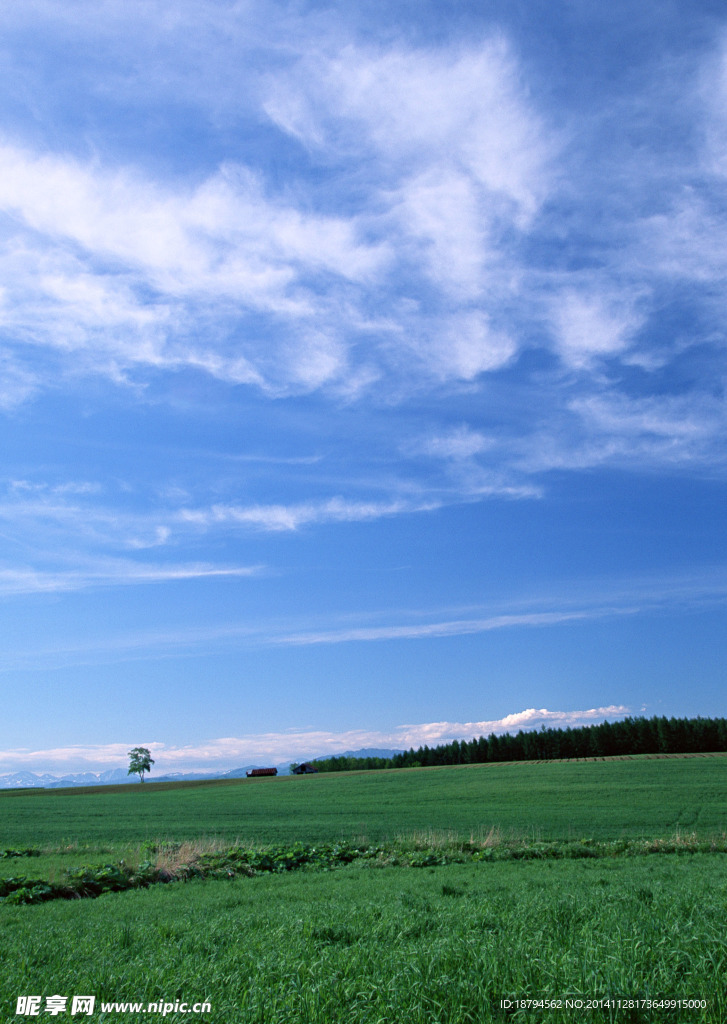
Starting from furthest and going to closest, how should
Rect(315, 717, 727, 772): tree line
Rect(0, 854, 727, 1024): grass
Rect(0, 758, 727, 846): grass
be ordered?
1. Rect(315, 717, 727, 772): tree line
2. Rect(0, 758, 727, 846): grass
3. Rect(0, 854, 727, 1024): grass

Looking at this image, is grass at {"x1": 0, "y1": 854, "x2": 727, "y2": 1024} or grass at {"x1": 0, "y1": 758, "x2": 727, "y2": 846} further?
grass at {"x1": 0, "y1": 758, "x2": 727, "y2": 846}

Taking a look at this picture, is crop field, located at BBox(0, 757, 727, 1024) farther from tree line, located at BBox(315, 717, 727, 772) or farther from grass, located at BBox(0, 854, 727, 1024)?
tree line, located at BBox(315, 717, 727, 772)

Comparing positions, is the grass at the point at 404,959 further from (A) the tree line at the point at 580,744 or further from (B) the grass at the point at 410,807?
(A) the tree line at the point at 580,744

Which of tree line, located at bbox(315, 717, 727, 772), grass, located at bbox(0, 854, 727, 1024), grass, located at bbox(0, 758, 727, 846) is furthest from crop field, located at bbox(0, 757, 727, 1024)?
tree line, located at bbox(315, 717, 727, 772)

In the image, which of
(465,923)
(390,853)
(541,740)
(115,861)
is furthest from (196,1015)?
(541,740)

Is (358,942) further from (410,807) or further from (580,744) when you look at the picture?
(580,744)

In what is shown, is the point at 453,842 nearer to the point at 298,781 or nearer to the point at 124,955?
the point at 124,955

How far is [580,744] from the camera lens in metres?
144

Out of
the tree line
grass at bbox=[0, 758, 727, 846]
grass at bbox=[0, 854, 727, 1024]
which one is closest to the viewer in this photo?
grass at bbox=[0, 854, 727, 1024]

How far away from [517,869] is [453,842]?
24.2ft

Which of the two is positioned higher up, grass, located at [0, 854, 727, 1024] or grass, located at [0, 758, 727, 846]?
grass, located at [0, 854, 727, 1024]

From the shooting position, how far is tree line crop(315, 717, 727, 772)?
436 feet

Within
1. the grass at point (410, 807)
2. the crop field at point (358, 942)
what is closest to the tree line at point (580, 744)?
the grass at point (410, 807)

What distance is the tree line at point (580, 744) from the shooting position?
436 feet
